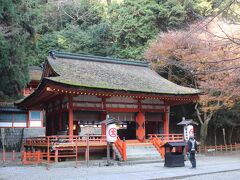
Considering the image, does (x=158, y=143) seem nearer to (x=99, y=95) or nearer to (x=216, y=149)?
(x=99, y=95)

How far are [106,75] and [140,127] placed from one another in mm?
4232

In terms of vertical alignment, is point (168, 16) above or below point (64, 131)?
above

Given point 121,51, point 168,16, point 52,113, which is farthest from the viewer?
Answer: point 121,51

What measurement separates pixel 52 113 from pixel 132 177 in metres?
12.6

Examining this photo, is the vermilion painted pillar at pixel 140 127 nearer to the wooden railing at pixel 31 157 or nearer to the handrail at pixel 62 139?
the handrail at pixel 62 139

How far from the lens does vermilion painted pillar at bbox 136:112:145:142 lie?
850 inches

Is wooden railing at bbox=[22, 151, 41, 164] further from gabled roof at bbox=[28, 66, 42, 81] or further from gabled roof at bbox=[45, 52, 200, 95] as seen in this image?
gabled roof at bbox=[28, 66, 42, 81]

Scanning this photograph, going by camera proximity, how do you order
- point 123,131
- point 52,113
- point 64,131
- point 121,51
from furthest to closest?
point 121,51, point 123,131, point 52,113, point 64,131

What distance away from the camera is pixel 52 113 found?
919 inches

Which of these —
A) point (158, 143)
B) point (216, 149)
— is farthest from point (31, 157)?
point (216, 149)

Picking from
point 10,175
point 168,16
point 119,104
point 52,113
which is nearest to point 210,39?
point 10,175

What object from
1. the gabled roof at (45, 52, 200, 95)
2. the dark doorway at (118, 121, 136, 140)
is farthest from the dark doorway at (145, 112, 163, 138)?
the gabled roof at (45, 52, 200, 95)

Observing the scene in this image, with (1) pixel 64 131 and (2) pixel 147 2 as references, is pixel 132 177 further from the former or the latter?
(2) pixel 147 2

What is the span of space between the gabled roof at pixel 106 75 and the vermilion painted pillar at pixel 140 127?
6.56 feet
